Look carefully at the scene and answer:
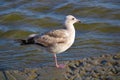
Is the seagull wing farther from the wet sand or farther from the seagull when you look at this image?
the wet sand

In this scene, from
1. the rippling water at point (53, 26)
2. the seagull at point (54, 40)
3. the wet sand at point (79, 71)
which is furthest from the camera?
the rippling water at point (53, 26)

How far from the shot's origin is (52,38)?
9.30 meters

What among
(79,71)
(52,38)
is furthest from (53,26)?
(79,71)

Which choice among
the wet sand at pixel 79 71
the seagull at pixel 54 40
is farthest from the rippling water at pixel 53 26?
the wet sand at pixel 79 71

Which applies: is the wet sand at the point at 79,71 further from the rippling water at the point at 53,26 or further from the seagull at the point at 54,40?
the rippling water at the point at 53,26

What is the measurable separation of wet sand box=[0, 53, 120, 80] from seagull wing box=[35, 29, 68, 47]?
56cm

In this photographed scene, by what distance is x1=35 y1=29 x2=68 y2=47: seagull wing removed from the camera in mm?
9211

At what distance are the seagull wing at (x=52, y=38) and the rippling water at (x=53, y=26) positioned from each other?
0.31 meters

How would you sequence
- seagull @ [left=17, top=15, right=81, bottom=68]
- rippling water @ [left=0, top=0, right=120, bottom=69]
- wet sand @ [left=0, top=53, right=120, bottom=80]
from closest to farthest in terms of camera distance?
wet sand @ [left=0, top=53, right=120, bottom=80], seagull @ [left=17, top=15, right=81, bottom=68], rippling water @ [left=0, top=0, right=120, bottom=69]

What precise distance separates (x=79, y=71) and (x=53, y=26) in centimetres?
548

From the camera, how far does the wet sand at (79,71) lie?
329 inches

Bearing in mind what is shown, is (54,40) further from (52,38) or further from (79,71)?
(79,71)

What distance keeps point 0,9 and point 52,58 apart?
6359mm

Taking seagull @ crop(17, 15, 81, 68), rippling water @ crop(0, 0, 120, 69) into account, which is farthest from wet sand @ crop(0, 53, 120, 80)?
rippling water @ crop(0, 0, 120, 69)
